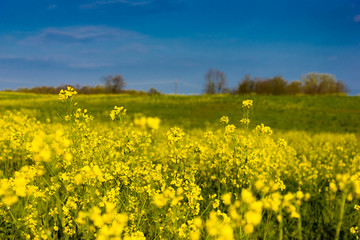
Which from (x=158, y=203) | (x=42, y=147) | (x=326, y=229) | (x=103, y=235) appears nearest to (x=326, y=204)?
(x=326, y=229)

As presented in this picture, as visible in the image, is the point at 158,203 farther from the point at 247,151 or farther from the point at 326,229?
the point at 326,229

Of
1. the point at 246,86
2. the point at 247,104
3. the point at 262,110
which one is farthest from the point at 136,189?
the point at 246,86

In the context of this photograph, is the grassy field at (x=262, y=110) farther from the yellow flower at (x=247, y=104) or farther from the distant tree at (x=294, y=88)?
the distant tree at (x=294, y=88)

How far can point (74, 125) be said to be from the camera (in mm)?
3695

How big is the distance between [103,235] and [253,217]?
115 centimetres

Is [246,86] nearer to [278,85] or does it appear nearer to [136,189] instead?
[278,85]

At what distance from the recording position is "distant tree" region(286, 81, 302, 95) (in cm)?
6353

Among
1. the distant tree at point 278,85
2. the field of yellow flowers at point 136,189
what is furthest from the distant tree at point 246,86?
the field of yellow flowers at point 136,189

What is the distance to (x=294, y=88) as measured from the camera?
212 feet

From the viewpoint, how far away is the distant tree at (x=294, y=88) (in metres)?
63.5

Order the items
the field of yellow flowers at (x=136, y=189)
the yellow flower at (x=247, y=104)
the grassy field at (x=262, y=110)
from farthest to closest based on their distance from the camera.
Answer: the grassy field at (x=262, y=110), the yellow flower at (x=247, y=104), the field of yellow flowers at (x=136, y=189)

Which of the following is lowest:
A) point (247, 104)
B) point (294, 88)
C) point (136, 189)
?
point (136, 189)

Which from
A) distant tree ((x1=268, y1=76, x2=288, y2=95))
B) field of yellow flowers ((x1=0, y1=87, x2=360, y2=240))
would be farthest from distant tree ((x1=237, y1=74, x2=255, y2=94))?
field of yellow flowers ((x1=0, y1=87, x2=360, y2=240))

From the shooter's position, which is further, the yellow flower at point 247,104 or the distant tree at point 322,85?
the distant tree at point 322,85
